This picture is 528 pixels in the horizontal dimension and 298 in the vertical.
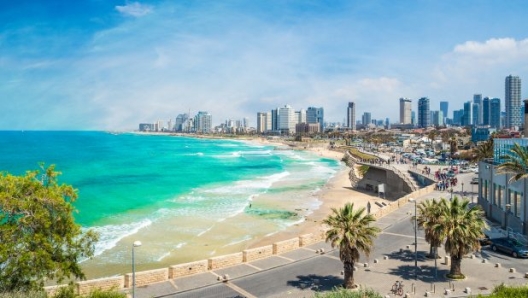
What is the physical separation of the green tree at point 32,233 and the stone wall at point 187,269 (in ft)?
16.5

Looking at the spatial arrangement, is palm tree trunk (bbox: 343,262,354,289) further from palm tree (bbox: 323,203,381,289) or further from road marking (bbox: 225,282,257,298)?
road marking (bbox: 225,282,257,298)

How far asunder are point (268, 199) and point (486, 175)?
27.2 meters

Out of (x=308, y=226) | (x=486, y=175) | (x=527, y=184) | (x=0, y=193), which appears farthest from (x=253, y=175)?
(x=0, y=193)

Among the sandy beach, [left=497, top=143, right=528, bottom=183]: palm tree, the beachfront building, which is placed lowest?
the sandy beach

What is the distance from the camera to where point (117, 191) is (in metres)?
60.7

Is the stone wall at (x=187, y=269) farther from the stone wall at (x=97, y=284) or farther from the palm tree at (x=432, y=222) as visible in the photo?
the palm tree at (x=432, y=222)

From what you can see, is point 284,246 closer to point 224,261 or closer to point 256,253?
point 256,253

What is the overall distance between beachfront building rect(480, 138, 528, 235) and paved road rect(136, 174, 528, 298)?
480cm

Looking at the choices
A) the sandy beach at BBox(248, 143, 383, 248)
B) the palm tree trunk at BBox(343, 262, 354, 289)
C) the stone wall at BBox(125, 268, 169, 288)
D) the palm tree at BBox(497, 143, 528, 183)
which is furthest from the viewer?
the sandy beach at BBox(248, 143, 383, 248)

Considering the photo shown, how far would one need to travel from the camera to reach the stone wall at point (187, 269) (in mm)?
20297

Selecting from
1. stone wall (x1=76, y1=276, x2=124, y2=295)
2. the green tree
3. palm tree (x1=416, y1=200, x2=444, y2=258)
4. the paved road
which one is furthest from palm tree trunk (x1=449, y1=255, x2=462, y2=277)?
the green tree

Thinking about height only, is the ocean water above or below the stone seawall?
below

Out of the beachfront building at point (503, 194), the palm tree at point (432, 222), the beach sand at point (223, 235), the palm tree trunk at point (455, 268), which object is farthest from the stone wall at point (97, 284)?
the beachfront building at point (503, 194)

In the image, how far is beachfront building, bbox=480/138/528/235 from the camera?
88.6ft
